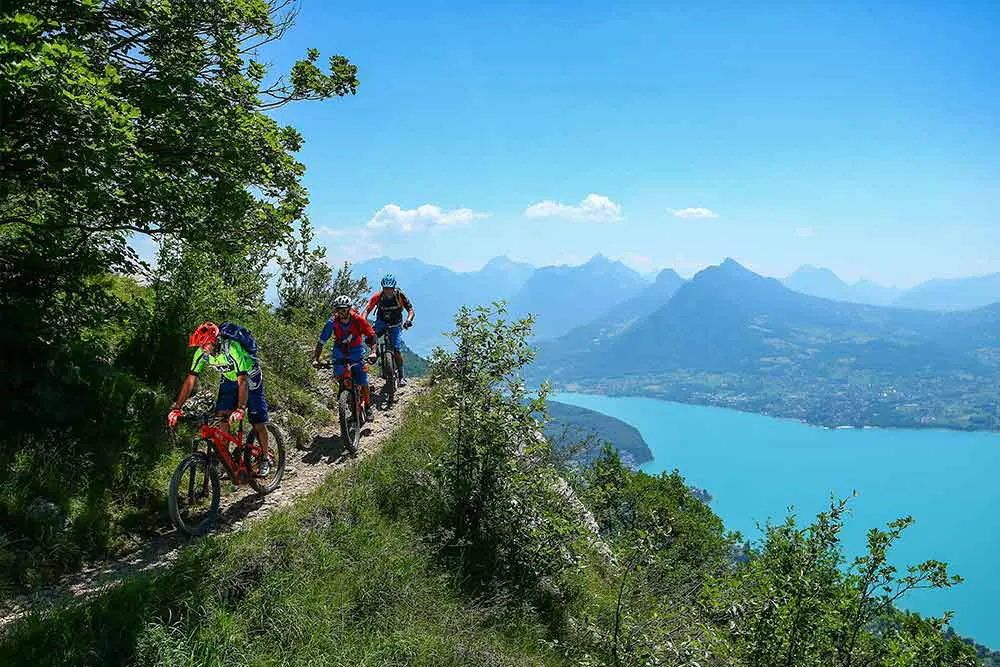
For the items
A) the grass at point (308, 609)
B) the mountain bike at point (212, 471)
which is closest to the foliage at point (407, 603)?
the grass at point (308, 609)

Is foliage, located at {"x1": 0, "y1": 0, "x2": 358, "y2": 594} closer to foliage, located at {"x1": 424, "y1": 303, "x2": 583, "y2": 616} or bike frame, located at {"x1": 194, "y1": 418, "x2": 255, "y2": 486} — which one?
bike frame, located at {"x1": 194, "y1": 418, "x2": 255, "y2": 486}

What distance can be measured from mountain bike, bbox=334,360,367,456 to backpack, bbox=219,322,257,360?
9.58 ft

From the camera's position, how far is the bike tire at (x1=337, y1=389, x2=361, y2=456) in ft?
35.5

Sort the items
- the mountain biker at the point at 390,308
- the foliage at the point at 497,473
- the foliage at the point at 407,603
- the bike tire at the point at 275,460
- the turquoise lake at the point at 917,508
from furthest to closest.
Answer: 1. the turquoise lake at the point at 917,508
2. the mountain biker at the point at 390,308
3. the bike tire at the point at 275,460
4. the foliage at the point at 497,473
5. the foliage at the point at 407,603

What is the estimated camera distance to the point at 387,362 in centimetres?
1429

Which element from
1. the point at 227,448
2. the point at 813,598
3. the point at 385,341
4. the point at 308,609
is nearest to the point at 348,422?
the point at 227,448

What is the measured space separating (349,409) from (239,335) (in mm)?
3818

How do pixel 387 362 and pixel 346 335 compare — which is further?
pixel 387 362

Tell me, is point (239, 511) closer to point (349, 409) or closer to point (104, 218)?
point (349, 409)

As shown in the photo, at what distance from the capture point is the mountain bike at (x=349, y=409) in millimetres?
10852

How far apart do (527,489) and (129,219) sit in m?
7.63

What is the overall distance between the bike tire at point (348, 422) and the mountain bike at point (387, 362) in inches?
119

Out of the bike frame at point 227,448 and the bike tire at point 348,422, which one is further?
the bike tire at point 348,422

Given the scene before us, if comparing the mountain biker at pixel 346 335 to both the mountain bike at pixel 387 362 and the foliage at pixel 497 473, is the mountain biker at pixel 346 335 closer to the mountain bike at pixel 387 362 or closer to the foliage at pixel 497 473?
the foliage at pixel 497 473
